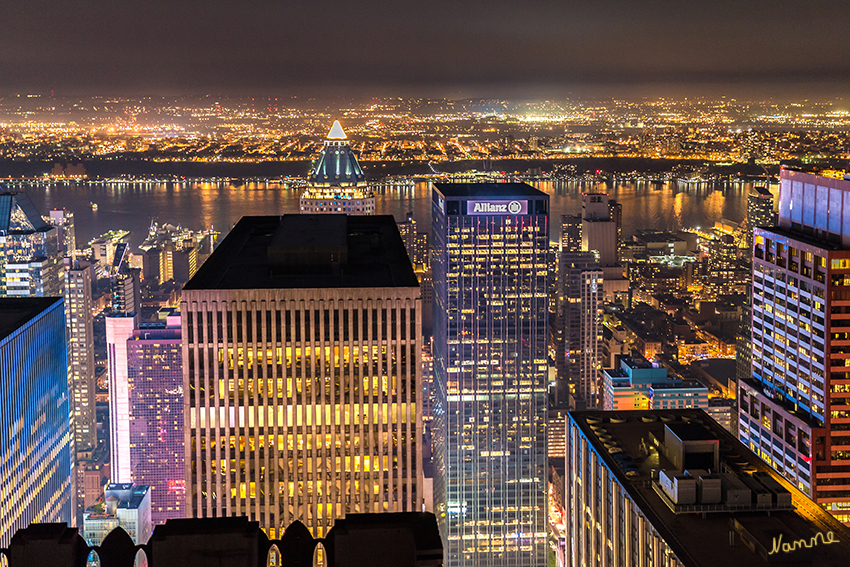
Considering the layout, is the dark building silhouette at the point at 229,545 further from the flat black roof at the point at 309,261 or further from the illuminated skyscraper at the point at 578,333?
the illuminated skyscraper at the point at 578,333

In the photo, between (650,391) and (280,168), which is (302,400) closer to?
(650,391)

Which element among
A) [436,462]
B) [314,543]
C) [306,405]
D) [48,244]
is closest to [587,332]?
[436,462]

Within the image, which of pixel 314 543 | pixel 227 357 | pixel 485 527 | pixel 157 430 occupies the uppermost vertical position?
pixel 314 543

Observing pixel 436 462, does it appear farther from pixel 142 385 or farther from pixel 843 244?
pixel 843 244

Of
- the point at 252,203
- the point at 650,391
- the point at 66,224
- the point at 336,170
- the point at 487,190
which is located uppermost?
the point at 336,170

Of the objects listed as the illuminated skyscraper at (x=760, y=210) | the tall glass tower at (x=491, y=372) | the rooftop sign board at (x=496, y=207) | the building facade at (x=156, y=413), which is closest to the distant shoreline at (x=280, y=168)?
the illuminated skyscraper at (x=760, y=210)

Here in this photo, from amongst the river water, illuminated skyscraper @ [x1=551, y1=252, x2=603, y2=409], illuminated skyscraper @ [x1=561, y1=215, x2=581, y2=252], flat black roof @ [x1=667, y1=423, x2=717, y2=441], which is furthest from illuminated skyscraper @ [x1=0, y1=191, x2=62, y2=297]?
illuminated skyscraper @ [x1=561, y1=215, x2=581, y2=252]

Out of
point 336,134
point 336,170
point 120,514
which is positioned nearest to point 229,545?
point 120,514
